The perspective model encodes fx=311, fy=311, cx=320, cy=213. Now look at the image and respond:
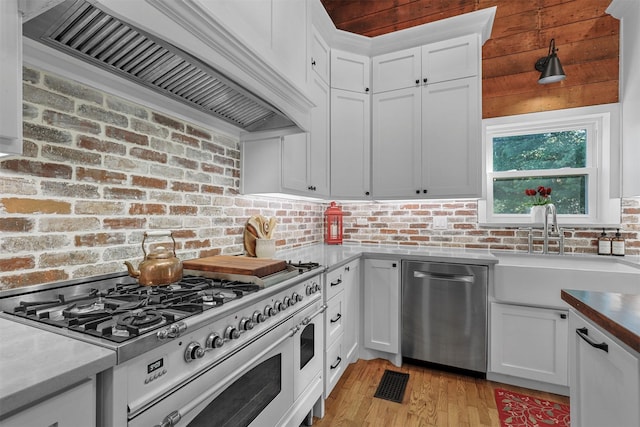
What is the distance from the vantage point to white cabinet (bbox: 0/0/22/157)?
0.72m

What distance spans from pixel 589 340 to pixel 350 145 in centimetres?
221

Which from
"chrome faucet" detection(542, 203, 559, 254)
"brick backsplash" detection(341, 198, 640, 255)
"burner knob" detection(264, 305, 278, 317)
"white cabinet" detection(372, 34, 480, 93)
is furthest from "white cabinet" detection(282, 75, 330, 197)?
"chrome faucet" detection(542, 203, 559, 254)

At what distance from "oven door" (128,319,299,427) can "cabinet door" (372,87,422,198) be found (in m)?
1.74

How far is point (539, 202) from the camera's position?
2627mm

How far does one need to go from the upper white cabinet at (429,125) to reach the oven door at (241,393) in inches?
70.8

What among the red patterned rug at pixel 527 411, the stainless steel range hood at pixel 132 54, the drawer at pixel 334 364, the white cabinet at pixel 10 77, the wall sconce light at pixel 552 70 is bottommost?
the red patterned rug at pixel 527 411

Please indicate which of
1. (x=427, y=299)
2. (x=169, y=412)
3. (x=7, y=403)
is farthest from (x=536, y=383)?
(x=7, y=403)

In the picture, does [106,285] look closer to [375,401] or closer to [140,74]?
[140,74]

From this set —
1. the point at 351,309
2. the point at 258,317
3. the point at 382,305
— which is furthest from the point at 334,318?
the point at 258,317

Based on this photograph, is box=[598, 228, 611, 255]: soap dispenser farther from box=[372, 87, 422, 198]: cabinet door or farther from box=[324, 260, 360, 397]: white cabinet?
box=[324, 260, 360, 397]: white cabinet

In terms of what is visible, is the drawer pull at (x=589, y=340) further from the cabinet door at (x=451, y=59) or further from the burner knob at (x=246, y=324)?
the cabinet door at (x=451, y=59)

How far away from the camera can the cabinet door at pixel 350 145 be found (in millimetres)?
2822

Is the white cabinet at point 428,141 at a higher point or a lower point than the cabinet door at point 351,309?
higher

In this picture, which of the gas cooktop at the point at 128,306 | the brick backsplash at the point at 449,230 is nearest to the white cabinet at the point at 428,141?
the brick backsplash at the point at 449,230
